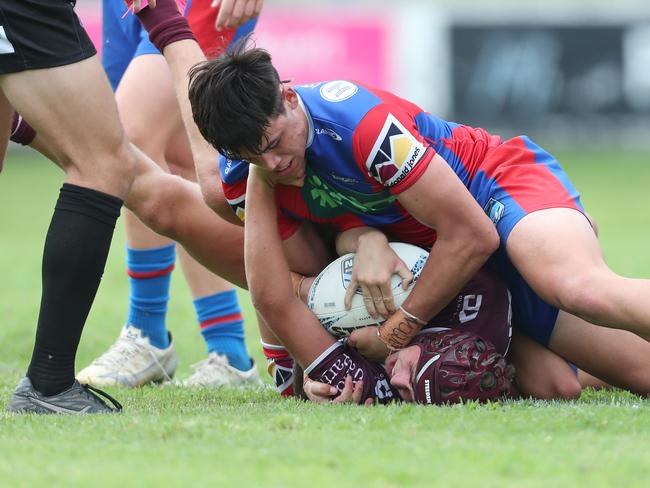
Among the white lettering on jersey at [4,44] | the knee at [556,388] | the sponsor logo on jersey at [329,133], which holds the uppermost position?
the white lettering on jersey at [4,44]

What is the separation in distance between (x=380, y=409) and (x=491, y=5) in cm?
2434

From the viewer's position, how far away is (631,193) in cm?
1539

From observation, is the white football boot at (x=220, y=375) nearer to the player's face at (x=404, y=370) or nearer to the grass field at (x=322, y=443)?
the grass field at (x=322, y=443)

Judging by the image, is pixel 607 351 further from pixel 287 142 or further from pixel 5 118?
pixel 5 118

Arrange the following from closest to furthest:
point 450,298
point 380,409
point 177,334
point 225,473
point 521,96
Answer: point 225,473, point 380,409, point 450,298, point 177,334, point 521,96

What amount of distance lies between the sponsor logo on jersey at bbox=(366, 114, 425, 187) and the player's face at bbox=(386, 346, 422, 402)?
573mm

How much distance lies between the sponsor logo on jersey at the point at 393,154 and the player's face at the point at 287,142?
23 centimetres

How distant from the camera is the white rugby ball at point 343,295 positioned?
13.0 ft

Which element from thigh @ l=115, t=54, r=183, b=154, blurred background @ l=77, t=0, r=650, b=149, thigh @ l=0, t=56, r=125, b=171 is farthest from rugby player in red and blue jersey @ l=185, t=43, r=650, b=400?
blurred background @ l=77, t=0, r=650, b=149

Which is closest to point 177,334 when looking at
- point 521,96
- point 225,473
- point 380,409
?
point 380,409

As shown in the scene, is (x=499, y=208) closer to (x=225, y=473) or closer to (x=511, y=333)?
(x=511, y=333)

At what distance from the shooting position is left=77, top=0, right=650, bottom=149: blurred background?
65.7 feet

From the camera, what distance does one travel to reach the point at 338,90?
3.88 meters

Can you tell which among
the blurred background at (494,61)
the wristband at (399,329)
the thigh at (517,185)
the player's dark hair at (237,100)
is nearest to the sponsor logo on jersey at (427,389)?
the wristband at (399,329)
